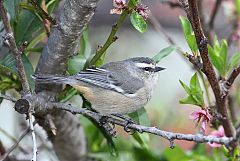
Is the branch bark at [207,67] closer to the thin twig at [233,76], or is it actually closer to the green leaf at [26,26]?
the thin twig at [233,76]

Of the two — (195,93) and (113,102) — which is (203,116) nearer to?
(195,93)

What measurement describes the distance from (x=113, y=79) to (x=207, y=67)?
1.81 ft

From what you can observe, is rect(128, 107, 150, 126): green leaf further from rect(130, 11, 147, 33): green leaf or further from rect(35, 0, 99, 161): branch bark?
rect(130, 11, 147, 33): green leaf

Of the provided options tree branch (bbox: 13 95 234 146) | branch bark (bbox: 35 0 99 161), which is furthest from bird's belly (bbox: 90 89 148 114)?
tree branch (bbox: 13 95 234 146)

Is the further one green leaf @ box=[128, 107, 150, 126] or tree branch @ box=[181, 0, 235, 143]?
green leaf @ box=[128, 107, 150, 126]

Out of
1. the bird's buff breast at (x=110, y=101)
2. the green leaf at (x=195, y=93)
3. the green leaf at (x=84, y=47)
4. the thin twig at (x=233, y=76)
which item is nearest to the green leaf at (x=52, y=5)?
the green leaf at (x=84, y=47)

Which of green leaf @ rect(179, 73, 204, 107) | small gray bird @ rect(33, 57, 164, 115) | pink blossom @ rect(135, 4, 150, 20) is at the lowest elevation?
small gray bird @ rect(33, 57, 164, 115)

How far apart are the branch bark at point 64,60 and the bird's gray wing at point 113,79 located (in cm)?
9

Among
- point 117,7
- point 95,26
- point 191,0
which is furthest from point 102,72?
point 95,26

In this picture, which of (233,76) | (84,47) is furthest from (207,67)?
(84,47)

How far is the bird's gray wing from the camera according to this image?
190cm

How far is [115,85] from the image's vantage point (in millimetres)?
2068

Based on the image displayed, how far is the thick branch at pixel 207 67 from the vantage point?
4.76 ft

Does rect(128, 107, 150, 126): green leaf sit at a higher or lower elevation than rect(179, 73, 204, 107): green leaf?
lower
